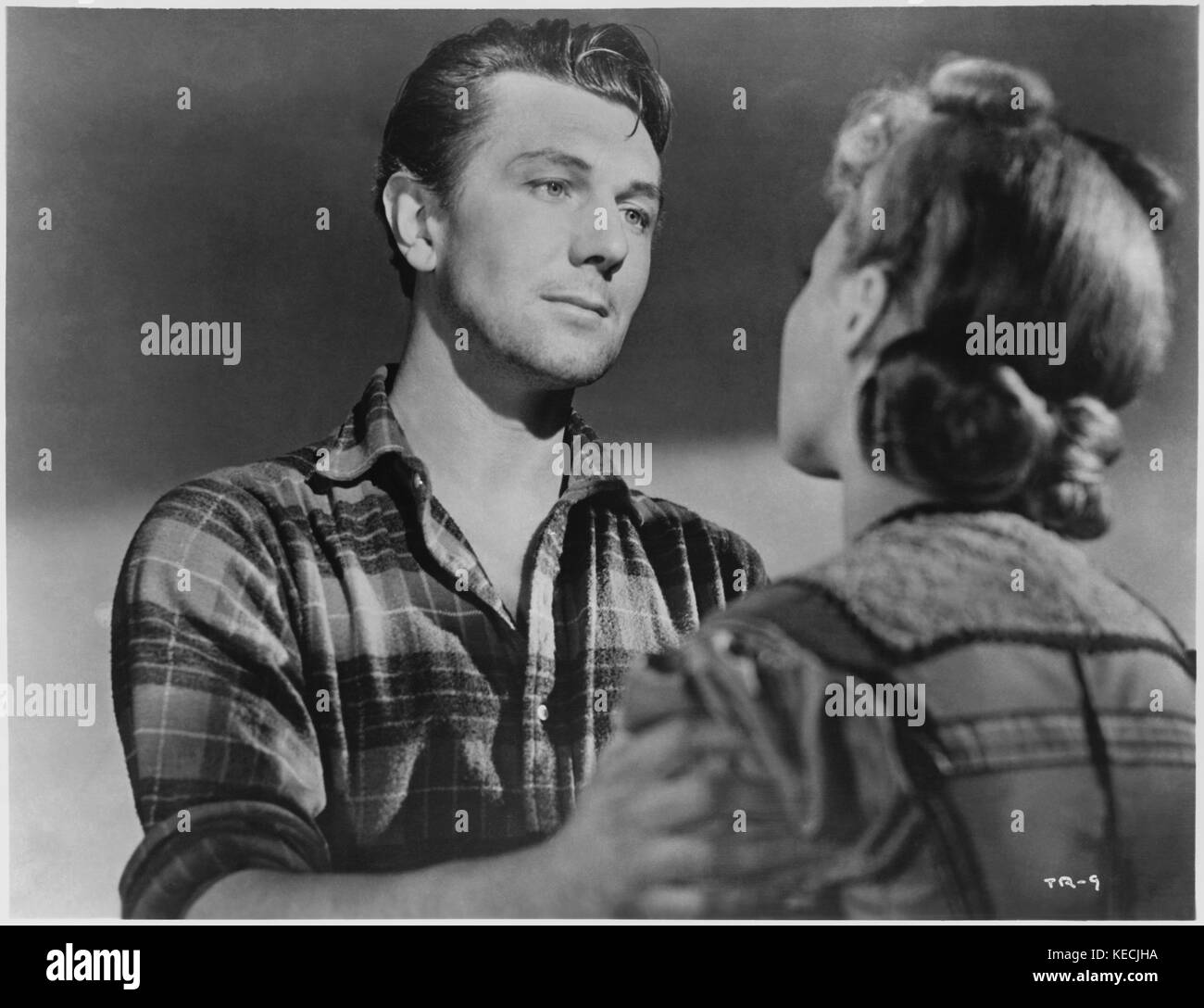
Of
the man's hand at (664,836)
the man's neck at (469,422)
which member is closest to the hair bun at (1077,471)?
the man's hand at (664,836)

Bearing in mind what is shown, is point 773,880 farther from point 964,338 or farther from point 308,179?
point 308,179

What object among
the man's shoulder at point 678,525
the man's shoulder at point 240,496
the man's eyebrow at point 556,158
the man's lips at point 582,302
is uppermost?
the man's eyebrow at point 556,158

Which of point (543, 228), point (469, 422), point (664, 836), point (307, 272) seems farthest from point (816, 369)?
point (307, 272)

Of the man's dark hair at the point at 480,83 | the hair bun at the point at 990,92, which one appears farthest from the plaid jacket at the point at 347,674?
the hair bun at the point at 990,92

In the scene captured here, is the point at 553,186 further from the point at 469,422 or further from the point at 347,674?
the point at 347,674

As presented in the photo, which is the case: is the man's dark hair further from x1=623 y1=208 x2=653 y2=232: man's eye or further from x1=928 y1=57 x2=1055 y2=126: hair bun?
x1=928 y1=57 x2=1055 y2=126: hair bun

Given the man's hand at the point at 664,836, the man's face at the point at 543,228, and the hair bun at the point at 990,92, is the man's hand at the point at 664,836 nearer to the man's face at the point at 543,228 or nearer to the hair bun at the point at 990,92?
the man's face at the point at 543,228

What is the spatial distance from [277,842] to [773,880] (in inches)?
45.4

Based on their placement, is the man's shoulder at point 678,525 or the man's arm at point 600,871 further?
the man's shoulder at point 678,525

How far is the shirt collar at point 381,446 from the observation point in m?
3.20

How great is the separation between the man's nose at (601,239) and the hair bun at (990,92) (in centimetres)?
83

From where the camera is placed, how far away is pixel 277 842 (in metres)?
3.09

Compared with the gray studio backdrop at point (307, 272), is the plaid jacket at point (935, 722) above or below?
below
